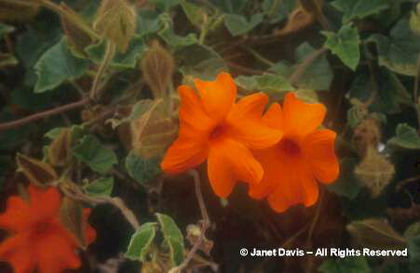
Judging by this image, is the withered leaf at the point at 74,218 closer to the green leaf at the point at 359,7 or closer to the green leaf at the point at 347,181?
the green leaf at the point at 347,181

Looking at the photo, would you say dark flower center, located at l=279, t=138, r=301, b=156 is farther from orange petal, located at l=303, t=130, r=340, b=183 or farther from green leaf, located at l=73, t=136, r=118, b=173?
green leaf, located at l=73, t=136, r=118, b=173

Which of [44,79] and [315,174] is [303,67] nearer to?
[315,174]

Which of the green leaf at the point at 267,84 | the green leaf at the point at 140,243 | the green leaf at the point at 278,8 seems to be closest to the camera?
the green leaf at the point at 140,243

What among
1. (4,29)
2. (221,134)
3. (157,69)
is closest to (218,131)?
(221,134)

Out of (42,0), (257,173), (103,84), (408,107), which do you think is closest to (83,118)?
(103,84)

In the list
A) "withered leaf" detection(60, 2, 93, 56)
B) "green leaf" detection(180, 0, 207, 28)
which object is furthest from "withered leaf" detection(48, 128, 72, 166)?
"green leaf" detection(180, 0, 207, 28)

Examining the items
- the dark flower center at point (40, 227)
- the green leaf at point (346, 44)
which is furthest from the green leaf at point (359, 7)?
the dark flower center at point (40, 227)

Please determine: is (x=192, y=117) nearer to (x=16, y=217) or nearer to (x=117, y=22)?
(x=117, y=22)
